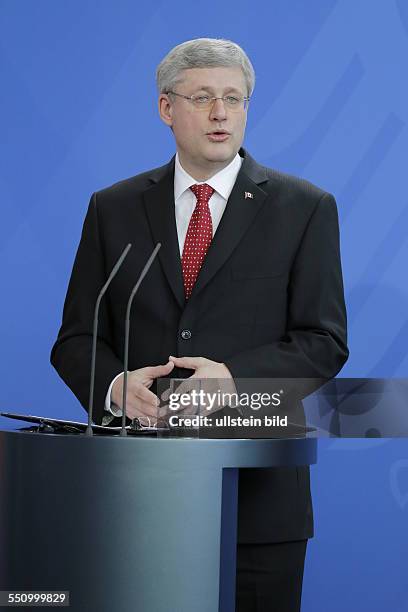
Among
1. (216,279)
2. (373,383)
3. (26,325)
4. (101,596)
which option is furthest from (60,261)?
(101,596)

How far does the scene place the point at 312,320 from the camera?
2.69m

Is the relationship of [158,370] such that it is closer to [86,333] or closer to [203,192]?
[86,333]

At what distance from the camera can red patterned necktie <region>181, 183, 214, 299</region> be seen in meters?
2.77

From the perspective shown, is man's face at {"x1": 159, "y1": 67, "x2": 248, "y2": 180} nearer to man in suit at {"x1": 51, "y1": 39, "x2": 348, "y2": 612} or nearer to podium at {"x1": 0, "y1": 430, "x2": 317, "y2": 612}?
man in suit at {"x1": 51, "y1": 39, "x2": 348, "y2": 612}

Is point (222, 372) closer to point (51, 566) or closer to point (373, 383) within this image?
point (51, 566)

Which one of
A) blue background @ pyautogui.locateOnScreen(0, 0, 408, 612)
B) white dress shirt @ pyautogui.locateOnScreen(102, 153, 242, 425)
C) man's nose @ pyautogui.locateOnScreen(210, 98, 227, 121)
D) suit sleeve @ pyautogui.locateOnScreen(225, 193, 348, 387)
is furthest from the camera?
blue background @ pyautogui.locateOnScreen(0, 0, 408, 612)

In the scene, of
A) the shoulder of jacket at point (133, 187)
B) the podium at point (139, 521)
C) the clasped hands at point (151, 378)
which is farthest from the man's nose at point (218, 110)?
the podium at point (139, 521)

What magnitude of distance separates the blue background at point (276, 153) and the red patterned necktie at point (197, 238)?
4.95ft

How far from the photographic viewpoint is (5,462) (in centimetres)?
227

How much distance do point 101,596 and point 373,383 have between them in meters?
1.45

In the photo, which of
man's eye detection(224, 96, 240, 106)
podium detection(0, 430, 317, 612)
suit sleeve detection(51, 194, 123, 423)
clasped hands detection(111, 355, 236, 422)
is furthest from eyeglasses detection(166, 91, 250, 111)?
podium detection(0, 430, 317, 612)

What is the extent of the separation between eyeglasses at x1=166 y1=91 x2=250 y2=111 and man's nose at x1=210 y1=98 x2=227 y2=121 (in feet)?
0.04

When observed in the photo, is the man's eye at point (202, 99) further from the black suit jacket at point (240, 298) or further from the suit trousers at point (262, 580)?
the suit trousers at point (262, 580)

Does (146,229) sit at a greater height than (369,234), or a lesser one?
lesser
